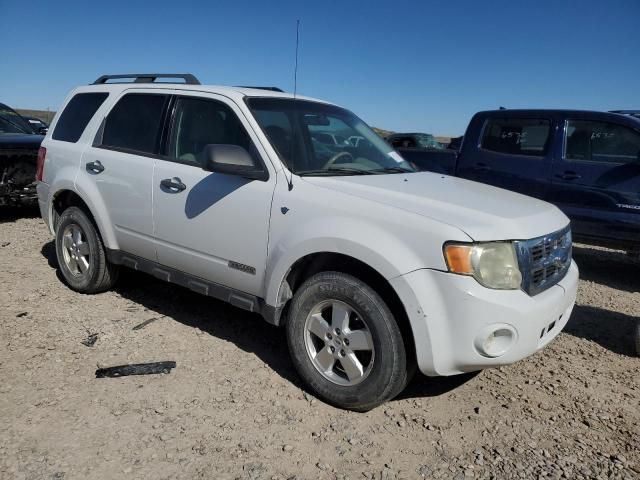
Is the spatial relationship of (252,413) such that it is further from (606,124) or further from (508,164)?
(606,124)

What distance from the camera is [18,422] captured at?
282 cm

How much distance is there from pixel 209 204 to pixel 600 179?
4605 millimetres

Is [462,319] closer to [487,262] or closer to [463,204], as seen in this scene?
[487,262]

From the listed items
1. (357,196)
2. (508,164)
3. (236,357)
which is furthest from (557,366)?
(508,164)

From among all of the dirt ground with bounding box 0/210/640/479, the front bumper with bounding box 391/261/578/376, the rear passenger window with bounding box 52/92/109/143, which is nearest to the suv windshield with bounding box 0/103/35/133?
the rear passenger window with bounding box 52/92/109/143

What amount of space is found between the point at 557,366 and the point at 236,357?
2.34m

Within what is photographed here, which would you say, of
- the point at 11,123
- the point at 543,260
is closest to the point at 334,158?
the point at 543,260

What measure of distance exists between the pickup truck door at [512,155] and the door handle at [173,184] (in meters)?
4.22

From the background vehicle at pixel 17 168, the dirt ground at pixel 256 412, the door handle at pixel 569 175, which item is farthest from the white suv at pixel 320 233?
the background vehicle at pixel 17 168

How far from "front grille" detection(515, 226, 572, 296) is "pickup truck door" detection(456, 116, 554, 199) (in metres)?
3.21

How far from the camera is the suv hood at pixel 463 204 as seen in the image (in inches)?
106

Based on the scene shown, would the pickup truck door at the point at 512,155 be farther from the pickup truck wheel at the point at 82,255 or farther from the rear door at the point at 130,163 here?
the pickup truck wheel at the point at 82,255

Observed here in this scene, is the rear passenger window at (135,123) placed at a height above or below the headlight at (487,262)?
above

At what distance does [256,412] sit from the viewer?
3043 millimetres
